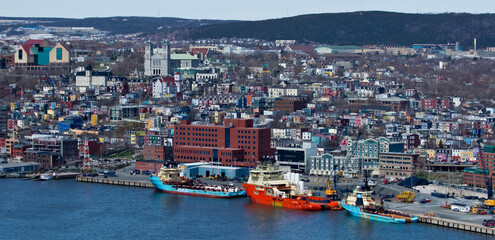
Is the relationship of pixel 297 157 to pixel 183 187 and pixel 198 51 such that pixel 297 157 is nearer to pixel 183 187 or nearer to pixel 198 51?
pixel 183 187

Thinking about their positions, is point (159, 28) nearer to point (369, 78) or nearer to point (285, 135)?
point (369, 78)

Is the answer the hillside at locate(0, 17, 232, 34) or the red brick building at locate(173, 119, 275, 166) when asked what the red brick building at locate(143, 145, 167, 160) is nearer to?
the red brick building at locate(173, 119, 275, 166)

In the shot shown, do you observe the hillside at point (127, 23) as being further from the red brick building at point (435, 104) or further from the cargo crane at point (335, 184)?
the cargo crane at point (335, 184)

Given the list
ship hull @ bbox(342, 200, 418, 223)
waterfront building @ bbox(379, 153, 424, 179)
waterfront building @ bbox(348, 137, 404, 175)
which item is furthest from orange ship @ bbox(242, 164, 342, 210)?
waterfront building @ bbox(348, 137, 404, 175)

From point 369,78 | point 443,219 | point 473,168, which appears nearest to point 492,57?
point 369,78

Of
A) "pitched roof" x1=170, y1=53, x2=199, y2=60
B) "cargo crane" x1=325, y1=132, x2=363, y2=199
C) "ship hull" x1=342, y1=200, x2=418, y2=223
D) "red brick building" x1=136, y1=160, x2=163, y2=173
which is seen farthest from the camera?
"pitched roof" x1=170, y1=53, x2=199, y2=60

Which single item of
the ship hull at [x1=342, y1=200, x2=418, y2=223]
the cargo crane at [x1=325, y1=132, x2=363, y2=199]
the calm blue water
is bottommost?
the calm blue water
